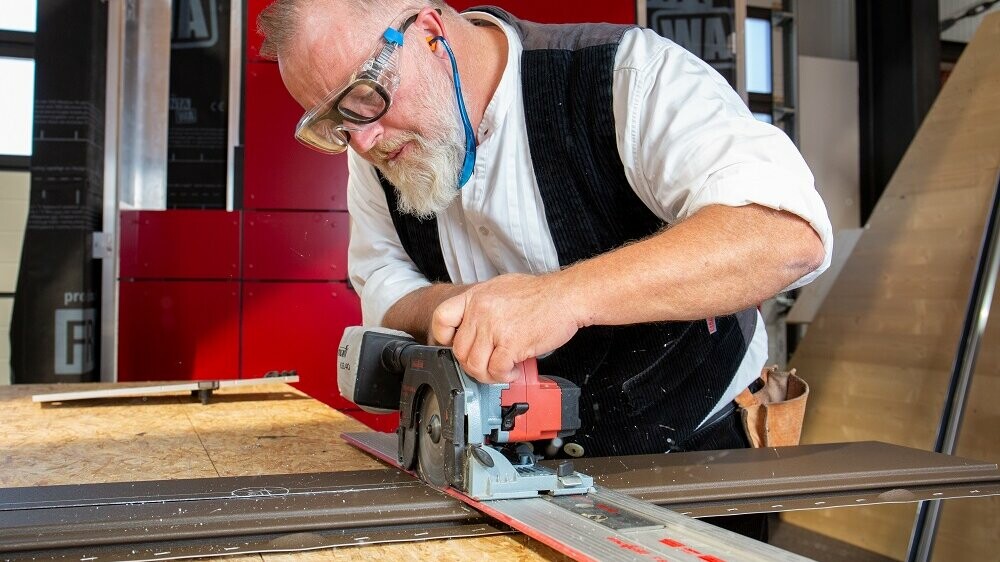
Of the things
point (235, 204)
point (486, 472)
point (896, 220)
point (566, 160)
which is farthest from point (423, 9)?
point (896, 220)

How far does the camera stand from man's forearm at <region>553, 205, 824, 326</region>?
1.03 meters

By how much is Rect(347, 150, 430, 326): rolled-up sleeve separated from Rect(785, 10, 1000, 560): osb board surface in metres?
3.04

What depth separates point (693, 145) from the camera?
1.12 meters

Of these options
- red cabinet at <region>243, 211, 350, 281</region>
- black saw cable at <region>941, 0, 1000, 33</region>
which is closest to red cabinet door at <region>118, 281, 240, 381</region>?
red cabinet at <region>243, 211, 350, 281</region>

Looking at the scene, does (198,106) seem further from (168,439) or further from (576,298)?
(576,298)

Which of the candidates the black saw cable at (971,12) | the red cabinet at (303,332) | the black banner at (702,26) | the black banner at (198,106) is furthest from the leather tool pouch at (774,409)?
the black saw cable at (971,12)

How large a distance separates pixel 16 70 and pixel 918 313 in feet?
18.6

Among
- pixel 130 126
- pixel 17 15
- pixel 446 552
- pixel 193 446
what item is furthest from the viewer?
pixel 17 15

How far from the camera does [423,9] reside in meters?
1.38

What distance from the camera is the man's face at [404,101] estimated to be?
4.39 ft

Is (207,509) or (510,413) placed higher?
(510,413)

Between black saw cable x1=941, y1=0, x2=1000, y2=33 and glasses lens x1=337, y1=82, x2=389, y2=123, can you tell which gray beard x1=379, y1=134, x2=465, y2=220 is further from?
black saw cable x1=941, y1=0, x2=1000, y2=33

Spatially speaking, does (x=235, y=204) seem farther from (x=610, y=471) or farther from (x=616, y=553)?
(x=616, y=553)

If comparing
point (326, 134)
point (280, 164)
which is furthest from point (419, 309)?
point (280, 164)
